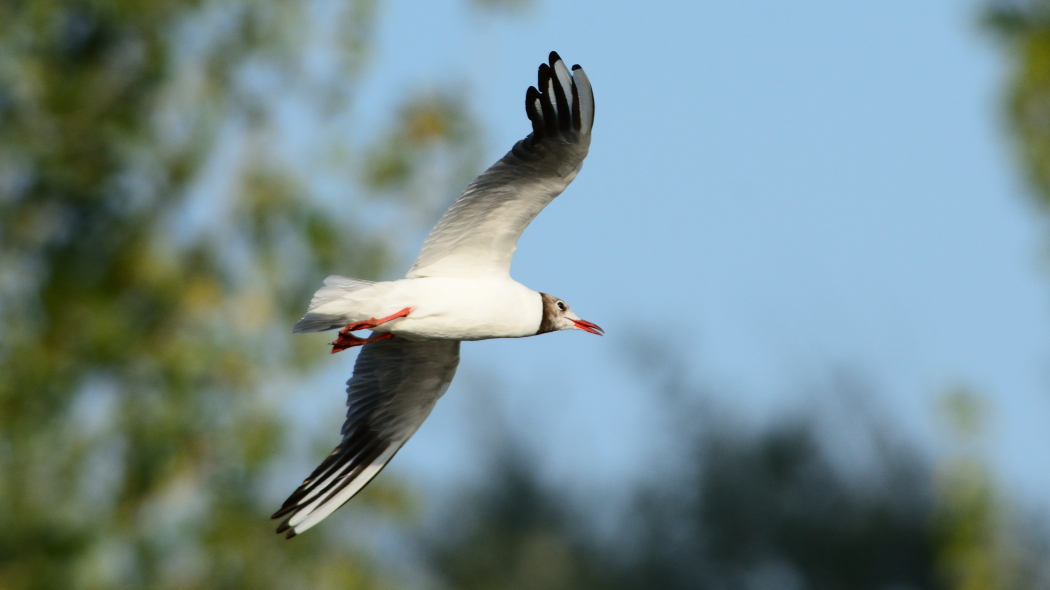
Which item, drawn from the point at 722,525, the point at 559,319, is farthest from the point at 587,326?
the point at 722,525

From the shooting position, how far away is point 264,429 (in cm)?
838

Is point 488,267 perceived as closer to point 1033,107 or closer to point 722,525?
point 1033,107

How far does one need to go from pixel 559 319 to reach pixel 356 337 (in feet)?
2.70

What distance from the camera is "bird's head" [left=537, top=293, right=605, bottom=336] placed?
5.48m

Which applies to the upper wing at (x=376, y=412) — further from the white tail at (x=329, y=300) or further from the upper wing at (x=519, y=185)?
the white tail at (x=329, y=300)

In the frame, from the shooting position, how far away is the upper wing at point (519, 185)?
5016mm

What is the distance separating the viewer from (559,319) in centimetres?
555

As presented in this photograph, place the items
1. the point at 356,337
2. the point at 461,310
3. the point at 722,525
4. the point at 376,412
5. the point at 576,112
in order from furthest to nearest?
the point at 722,525, the point at 376,412, the point at 356,337, the point at 461,310, the point at 576,112

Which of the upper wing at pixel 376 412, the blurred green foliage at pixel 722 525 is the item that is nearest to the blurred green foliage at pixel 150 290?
the upper wing at pixel 376 412

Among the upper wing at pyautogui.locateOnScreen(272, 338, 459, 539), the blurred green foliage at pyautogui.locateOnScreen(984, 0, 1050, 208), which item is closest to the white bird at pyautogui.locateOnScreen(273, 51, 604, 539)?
the upper wing at pyautogui.locateOnScreen(272, 338, 459, 539)

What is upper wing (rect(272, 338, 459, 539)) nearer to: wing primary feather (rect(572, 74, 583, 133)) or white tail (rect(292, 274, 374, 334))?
white tail (rect(292, 274, 374, 334))

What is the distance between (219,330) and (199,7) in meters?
2.39

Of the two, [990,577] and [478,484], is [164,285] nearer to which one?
[990,577]

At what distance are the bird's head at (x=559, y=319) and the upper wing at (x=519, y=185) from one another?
22 cm
